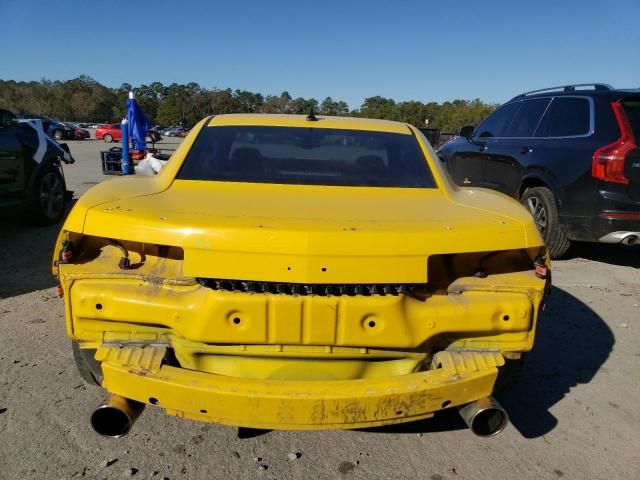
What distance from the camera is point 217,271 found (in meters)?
1.90

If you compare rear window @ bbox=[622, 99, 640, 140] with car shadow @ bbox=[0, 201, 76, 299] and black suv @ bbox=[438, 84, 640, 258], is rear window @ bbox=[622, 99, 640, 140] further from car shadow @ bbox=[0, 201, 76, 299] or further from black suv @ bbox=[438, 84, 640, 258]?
car shadow @ bbox=[0, 201, 76, 299]

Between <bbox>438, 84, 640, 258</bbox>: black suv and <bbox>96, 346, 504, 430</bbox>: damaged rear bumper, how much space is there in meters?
3.92

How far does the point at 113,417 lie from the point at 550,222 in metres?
5.16

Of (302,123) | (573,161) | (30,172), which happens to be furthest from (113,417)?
(30,172)

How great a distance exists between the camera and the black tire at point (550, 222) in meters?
5.73

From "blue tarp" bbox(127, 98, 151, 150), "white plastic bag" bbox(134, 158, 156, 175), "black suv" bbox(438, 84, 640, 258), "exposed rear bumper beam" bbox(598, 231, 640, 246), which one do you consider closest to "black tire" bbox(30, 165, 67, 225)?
"white plastic bag" bbox(134, 158, 156, 175)

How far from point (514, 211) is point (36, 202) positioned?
620 cm

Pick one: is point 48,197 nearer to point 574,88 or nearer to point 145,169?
point 145,169

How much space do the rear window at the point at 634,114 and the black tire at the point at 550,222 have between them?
1052mm

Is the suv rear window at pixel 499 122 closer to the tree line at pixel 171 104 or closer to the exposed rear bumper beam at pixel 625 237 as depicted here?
the exposed rear bumper beam at pixel 625 237

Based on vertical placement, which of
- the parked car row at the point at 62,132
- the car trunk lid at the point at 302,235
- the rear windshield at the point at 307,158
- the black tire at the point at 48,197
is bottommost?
the parked car row at the point at 62,132

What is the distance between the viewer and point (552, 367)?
3422 millimetres

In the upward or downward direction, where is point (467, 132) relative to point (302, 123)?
downward

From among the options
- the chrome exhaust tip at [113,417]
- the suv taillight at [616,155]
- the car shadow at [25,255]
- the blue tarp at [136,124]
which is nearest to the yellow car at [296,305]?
the chrome exhaust tip at [113,417]
